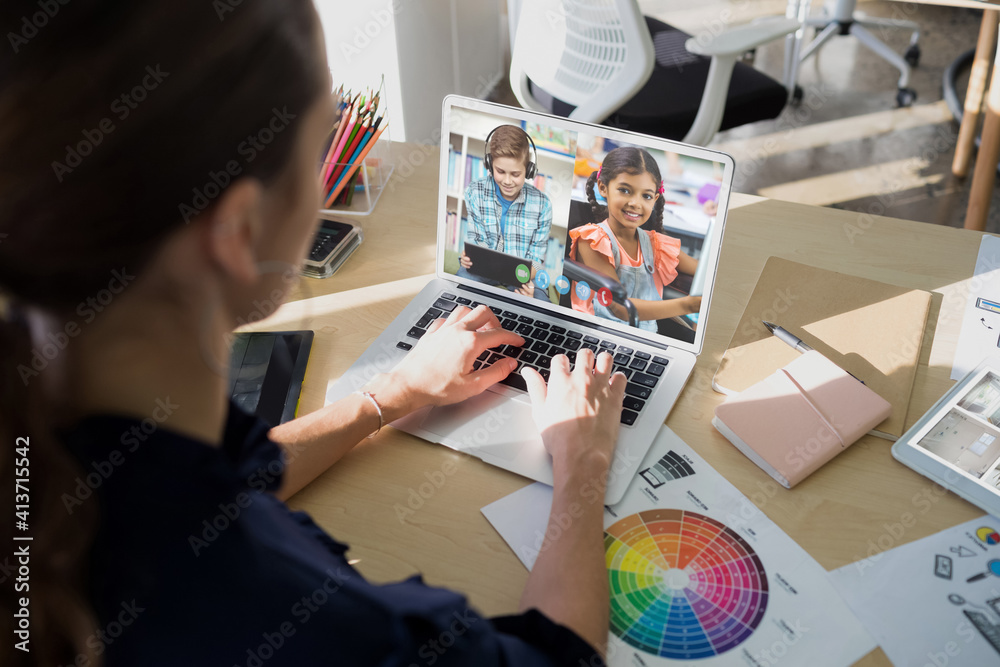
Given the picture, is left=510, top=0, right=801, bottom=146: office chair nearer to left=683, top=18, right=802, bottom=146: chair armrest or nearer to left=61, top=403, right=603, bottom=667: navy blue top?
left=683, top=18, right=802, bottom=146: chair armrest

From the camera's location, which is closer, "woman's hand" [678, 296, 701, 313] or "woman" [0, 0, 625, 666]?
"woman" [0, 0, 625, 666]

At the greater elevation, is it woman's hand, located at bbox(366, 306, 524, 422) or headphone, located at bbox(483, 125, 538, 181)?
headphone, located at bbox(483, 125, 538, 181)

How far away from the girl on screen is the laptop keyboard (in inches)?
1.9

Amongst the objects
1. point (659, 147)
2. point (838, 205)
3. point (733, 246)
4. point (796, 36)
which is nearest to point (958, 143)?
point (838, 205)

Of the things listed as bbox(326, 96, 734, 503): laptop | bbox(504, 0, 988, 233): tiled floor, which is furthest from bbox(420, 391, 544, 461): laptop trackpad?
bbox(504, 0, 988, 233): tiled floor

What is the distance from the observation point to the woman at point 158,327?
445 mm

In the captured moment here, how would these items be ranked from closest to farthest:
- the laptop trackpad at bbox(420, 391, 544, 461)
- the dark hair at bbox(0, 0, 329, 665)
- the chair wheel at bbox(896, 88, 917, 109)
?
1. the dark hair at bbox(0, 0, 329, 665)
2. the laptop trackpad at bbox(420, 391, 544, 461)
3. the chair wheel at bbox(896, 88, 917, 109)

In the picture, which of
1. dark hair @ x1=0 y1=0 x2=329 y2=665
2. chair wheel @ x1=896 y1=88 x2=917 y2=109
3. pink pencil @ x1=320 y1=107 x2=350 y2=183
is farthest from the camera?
chair wheel @ x1=896 y1=88 x2=917 y2=109

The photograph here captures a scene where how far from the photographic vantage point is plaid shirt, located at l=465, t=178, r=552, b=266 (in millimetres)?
1025

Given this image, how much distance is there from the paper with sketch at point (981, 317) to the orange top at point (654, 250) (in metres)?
0.39

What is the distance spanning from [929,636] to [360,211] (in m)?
1.06

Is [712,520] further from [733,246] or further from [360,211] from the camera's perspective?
[360,211]

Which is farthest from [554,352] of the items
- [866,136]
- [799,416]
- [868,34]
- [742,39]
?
[868,34]

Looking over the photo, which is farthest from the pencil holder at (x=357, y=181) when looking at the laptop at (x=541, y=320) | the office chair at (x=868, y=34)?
the office chair at (x=868, y=34)
